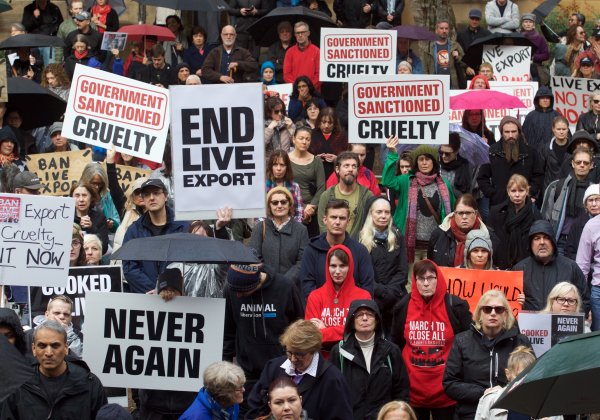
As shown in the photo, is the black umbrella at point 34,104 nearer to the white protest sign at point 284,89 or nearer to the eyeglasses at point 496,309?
the white protest sign at point 284,89

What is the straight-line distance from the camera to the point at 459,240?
1348 centimetres

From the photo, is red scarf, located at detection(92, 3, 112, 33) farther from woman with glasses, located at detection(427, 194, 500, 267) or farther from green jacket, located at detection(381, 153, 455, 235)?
woman with glasses, located at detection(427, 194, 500, 267)

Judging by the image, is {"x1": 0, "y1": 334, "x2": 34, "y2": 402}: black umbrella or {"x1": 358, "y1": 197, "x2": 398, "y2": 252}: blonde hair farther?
{"x1": 358, "y1": 197, "x2": 398, "y2": 252}: blonde hair

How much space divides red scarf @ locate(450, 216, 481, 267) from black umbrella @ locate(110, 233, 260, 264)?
2.81 meters

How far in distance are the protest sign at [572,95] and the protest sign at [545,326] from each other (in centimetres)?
789

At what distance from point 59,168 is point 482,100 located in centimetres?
493

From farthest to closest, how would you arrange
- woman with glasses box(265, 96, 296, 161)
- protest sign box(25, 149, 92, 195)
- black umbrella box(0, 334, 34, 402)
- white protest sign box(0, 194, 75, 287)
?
Result: woman with glasses box(265, 96, 296, 161) → protest sign box(25, 149, 92, 195) → white protest sign box(0, 194, 75, 287) → black umbrella box(0, 334, 34, 402)

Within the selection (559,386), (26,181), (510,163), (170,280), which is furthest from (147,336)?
(510,163)

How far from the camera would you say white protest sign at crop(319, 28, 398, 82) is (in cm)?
1942

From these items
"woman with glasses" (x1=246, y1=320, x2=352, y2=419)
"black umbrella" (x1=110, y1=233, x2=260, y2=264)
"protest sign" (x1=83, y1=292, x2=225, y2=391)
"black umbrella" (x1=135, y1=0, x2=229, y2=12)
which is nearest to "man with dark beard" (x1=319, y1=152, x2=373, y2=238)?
"black umbrella" (x1=110, y1=233, x2=260, y2=264)

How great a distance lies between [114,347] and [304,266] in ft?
6.26

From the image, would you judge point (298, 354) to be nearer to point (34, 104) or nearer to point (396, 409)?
point (396, 409)

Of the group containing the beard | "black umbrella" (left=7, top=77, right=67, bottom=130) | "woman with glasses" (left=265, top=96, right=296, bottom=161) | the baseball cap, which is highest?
"black umbrella" (left=7, top=77, right=67, bottom=130)

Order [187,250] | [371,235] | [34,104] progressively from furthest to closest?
[34,104]
[371,235]
[187,250]
